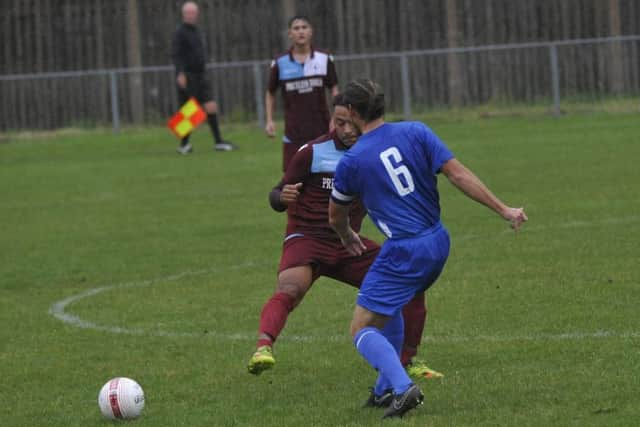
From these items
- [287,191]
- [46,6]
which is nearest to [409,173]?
[287,191]

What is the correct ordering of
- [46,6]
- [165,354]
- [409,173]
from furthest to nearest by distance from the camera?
[46,6]
[165,354]
[409,173]

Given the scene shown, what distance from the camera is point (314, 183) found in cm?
821

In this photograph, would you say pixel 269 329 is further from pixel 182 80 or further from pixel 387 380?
pixel 182 80

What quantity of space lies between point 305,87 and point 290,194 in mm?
7232


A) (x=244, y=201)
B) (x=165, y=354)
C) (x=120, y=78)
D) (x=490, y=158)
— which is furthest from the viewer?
(x=120, y=78)

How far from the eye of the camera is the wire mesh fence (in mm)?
25125

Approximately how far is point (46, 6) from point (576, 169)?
48.9 ft

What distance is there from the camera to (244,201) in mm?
18016

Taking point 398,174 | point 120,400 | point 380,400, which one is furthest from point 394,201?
point 120,400

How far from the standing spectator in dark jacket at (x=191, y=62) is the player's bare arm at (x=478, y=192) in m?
17.1

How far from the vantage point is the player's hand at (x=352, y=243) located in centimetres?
732

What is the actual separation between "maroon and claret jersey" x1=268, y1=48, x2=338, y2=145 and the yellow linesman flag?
9389mm

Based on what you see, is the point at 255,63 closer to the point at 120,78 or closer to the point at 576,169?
the point at 120,78

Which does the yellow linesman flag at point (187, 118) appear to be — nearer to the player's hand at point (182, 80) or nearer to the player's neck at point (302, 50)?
the player's hand at point (182, 80)
